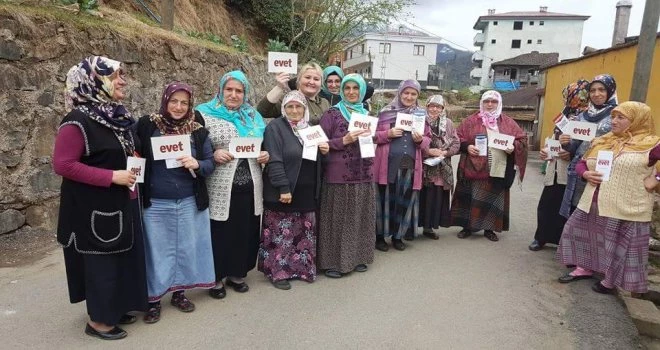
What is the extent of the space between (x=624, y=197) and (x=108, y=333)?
402 cm

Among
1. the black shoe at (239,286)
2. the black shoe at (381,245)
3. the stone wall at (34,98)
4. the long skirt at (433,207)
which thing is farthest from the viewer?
the long skirt at (433,207)

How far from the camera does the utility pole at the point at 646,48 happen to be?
4.16 m

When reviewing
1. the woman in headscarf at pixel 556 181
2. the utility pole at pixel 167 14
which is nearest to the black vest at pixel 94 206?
the woman in headscarf at pixel 556 181

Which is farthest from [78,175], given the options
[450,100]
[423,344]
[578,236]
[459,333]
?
[450,100]

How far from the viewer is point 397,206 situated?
4.86 m

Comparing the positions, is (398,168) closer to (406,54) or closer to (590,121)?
(590,121)

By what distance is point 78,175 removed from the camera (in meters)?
2.64

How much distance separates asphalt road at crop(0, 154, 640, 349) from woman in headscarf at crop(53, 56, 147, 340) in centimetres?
35

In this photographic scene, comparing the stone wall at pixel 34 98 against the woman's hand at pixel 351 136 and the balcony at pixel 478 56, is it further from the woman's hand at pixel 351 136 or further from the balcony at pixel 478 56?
the balcony at pixel 478 56

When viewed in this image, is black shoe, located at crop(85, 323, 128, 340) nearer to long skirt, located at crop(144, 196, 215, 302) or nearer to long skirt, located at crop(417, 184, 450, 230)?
long skirt, located at crop(144, 196, 215, 302)

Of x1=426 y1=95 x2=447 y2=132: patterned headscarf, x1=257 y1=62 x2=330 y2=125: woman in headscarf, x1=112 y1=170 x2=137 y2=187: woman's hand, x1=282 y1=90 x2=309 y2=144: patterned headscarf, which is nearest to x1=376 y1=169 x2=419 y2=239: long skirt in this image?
x1=426 y1=95 x2=447 y2=132: patterned headscarf

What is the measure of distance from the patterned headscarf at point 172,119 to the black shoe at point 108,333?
53.8 inches

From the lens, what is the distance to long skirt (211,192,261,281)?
3.56 m

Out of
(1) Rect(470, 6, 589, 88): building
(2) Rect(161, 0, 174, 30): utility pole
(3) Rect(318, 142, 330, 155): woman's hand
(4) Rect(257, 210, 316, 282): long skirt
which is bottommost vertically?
(4) Rect(257, 210, 316, 282): long skirt
